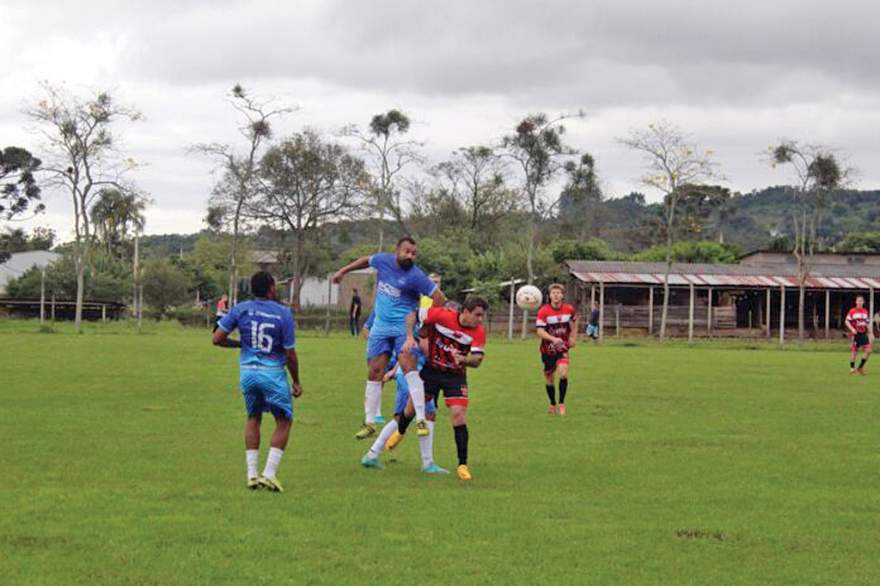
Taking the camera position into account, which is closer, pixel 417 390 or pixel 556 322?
pixel 417 390

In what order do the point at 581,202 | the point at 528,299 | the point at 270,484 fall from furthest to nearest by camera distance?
the point at 581,202 < the point at 528,299 < the point at 270,484

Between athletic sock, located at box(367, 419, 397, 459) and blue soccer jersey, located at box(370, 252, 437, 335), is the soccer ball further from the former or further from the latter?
athletic sock, located at box(367, 419, 397, 459)

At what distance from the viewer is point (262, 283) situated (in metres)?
9.79

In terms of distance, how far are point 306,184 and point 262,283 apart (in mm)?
66726

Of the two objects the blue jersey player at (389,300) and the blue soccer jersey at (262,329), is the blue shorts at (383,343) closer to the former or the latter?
the blue jersey player at (389,300)

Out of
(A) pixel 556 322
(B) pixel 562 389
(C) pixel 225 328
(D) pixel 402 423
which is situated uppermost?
(C) pixel 225 328

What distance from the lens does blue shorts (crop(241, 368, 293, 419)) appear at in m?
9.84

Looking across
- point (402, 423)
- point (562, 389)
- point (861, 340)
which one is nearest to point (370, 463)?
point (402, 423)

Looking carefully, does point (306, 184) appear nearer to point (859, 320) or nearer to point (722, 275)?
point (722, 275)

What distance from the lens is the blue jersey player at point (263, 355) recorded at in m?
9.78

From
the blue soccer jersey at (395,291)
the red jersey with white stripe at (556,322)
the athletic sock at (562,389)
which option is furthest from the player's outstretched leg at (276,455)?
the red jersey with white stripe at (556,322)

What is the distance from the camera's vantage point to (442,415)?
56.4 feet

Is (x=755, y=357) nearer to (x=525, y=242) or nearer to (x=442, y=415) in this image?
(x=442, y=415)

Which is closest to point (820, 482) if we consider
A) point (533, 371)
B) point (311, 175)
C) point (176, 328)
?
point (533, 371)
